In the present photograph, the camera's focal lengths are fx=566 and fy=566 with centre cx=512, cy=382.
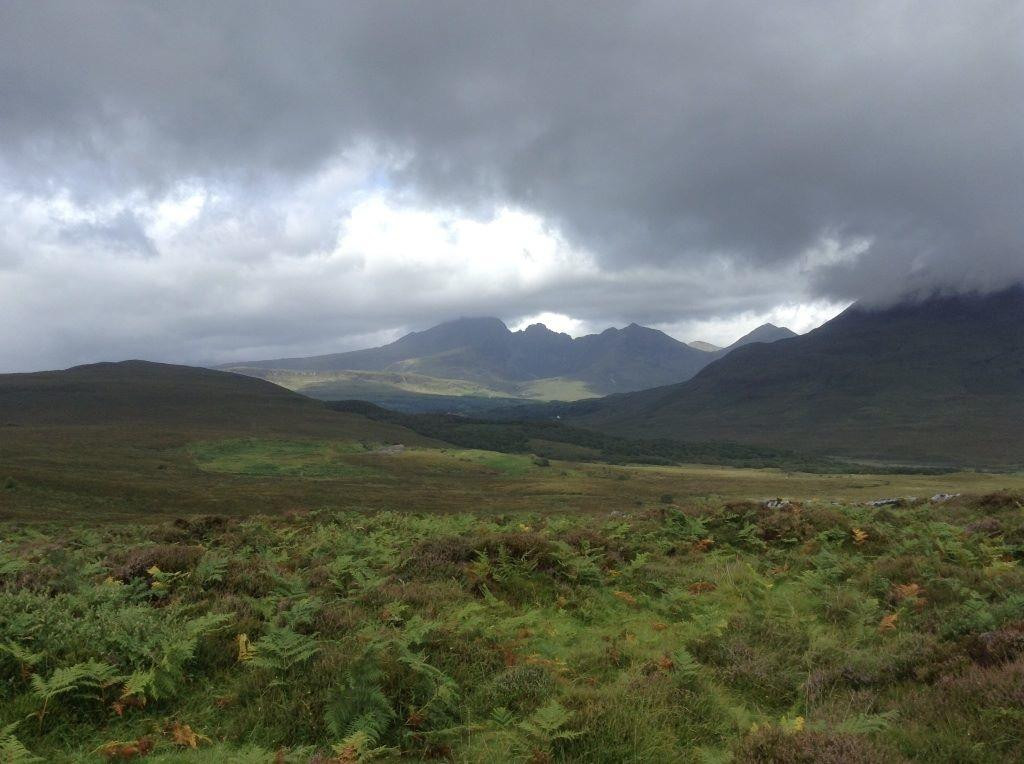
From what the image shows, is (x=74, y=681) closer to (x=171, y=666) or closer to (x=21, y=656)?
(x=21, y=656)

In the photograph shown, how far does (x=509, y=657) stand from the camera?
7172 mm

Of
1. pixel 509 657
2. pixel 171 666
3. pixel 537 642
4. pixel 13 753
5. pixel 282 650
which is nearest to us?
pixel 13 753

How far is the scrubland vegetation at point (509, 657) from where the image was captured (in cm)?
534

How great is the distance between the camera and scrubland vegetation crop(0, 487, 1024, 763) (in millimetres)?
5336

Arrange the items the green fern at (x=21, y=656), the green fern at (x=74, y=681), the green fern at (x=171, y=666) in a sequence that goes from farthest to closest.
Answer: the green fern at (x=21, y=656) → the green fern at (x=171, y=666) → the green fern at (x=74, y=681)

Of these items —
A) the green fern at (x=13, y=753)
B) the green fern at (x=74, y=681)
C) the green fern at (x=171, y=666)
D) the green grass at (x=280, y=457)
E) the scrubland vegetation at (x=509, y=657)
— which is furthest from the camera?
the green grass at (x=280, y=457)

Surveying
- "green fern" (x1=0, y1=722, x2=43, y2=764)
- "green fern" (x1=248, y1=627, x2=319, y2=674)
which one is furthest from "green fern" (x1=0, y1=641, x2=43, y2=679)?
"green fern" (x1=248, y1=627, x2=319, y2=674)

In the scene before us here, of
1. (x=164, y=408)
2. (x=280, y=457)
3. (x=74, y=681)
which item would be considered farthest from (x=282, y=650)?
(x=164, y=408)

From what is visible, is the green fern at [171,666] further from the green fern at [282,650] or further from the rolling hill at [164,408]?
the rolling hill at [164,408]

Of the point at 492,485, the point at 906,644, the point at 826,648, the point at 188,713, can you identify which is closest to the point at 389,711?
the point at 188,713

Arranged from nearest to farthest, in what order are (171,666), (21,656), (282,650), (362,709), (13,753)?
(13,753) → (362,709) → (21,656) → (171,666) → (282,650)

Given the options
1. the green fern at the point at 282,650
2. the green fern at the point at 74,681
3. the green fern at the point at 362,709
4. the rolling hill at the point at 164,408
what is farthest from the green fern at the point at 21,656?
the rolling hill at the point at 164,408

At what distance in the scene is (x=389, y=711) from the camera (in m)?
5.74

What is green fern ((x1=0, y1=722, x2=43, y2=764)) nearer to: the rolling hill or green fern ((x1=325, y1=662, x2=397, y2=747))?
green fern ((x1=325, y1=662, x2=397, y2=747))
